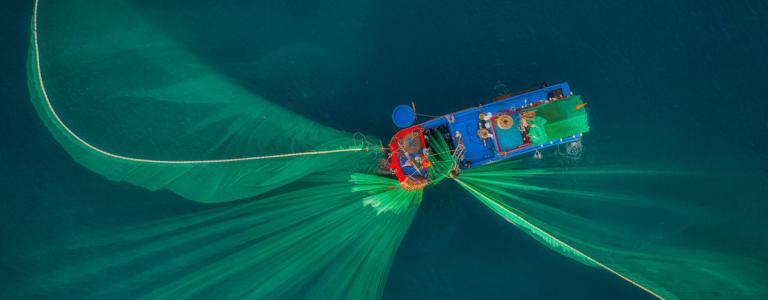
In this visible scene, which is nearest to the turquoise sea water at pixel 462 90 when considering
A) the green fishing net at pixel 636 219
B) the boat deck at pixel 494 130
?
the green fishing net at pixel 636 219

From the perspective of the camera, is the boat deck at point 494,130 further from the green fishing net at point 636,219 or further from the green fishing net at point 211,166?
the green fishing net at point 211,166

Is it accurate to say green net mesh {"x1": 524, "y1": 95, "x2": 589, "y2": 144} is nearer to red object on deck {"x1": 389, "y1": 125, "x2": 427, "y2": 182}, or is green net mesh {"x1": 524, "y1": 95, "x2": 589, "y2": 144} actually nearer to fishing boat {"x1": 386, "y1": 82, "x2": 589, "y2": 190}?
fishing boat {"x1": 386, "y1": 82, "x2": 589, "y2": 190}

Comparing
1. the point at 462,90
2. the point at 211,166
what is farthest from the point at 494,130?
the point at 211,166

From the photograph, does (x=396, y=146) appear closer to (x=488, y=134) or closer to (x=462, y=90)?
(x=488, y=134)

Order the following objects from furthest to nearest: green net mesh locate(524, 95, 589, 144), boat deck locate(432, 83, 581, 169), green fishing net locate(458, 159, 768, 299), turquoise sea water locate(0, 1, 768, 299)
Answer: turquoise sea water locate(0, 1, 768, 299) → green fishing net locate(458, 159, 768, 299) → boat deck locate(432, 83, 581, 169) → green net mesh locate(524, 95, 589, 144)

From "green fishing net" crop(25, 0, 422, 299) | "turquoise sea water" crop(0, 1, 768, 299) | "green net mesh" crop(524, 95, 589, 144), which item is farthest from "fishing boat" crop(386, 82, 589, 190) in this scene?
"turquoise sea water" crop(0, 1, 768, 299)
